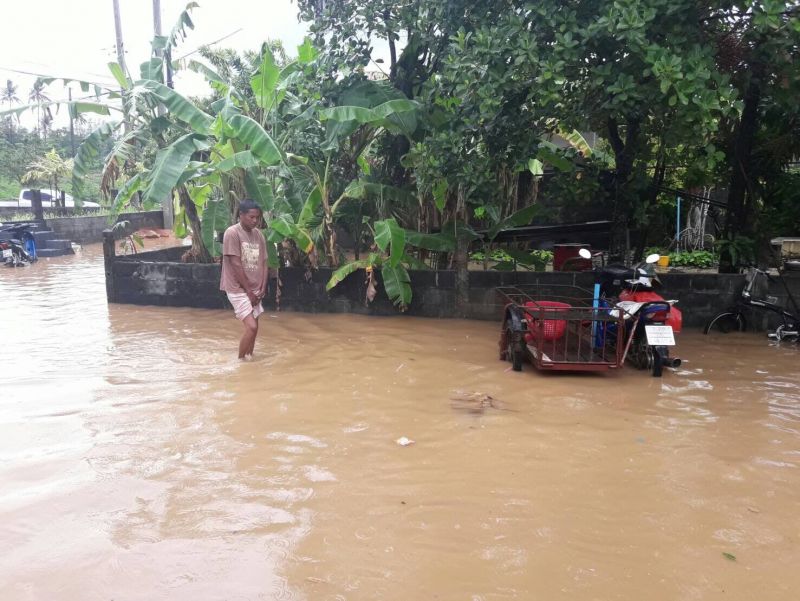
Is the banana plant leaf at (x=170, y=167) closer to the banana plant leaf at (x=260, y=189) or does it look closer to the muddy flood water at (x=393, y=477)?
the banana plant leaf at (x=260, y=189)

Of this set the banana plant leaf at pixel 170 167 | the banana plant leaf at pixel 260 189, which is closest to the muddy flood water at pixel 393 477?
the banana plant leaf at pixel 170 167

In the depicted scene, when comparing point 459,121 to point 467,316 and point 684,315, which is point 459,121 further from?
point 684,315

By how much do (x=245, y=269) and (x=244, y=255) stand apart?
156 millimetres

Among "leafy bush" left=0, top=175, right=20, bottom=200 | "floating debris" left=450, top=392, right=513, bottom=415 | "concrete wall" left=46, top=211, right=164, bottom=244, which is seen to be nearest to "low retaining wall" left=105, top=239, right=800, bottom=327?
"floating debris" left=450, top=392, right=513, bottom=415

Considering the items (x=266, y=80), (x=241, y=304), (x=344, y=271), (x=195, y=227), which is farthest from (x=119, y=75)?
(x=241, y=304)

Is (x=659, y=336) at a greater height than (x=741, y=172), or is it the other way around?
(x=741, y=172)

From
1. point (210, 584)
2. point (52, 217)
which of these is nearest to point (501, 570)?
point (210, 584)

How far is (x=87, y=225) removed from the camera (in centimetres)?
2150

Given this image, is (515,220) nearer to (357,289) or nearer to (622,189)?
(622,189)

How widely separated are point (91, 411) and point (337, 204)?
487 centimetres

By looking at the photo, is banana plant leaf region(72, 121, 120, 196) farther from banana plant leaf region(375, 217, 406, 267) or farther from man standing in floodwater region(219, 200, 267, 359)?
banana plant leaf region(375, 217, 406, 267)

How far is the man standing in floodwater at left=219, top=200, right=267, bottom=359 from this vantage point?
22.3 ft

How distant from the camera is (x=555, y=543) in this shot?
3320mm

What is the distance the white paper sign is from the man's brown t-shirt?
162 inches
